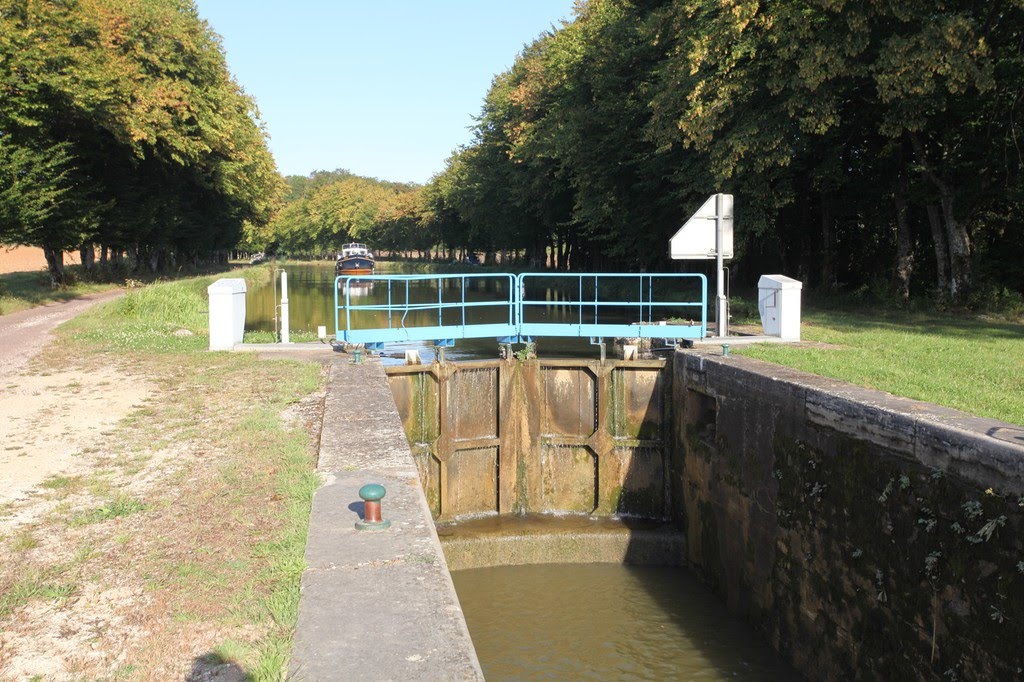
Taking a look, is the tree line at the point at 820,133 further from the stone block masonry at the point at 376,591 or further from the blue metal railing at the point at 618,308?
the stone block masonry at the point at 376,591

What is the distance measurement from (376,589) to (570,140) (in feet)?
96.6

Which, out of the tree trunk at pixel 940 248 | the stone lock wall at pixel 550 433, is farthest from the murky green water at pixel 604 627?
the tree trunk at pixel 940 248

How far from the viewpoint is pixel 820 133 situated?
19047 millimetres

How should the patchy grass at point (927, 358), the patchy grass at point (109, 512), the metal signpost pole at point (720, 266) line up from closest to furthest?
the patchy grass at point (109, 512), the patchy grass at point (927, 358), the metal signpost pole at point (720, 266)

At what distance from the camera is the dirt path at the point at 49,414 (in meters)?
6.59

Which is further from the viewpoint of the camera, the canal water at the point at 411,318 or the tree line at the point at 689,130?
the canal water at the point at 411,318

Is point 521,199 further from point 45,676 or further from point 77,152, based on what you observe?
point 45,676

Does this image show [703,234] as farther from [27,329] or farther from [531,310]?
[531,310]

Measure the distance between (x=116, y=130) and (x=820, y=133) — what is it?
22.6m

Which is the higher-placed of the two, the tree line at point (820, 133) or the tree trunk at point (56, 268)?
the tree line at point (820, 133)

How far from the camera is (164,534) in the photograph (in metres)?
5.16

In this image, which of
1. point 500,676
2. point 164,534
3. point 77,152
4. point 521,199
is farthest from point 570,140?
point 164,534

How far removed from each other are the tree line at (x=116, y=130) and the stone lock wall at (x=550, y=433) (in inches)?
629

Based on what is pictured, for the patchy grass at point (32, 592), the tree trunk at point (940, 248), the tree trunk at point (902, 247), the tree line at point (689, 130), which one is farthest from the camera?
the tree trunk at point (902, 247)
